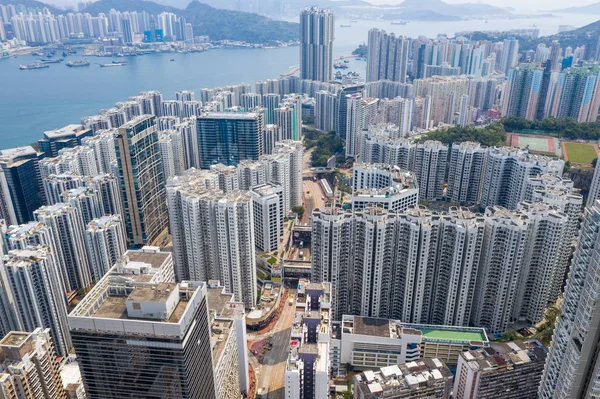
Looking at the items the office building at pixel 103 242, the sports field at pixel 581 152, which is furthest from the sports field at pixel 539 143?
the office building at pixel 103 242

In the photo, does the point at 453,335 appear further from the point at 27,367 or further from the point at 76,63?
the point at 76,63

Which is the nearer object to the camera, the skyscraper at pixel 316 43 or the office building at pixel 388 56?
the skyscraper at pixel 316 43

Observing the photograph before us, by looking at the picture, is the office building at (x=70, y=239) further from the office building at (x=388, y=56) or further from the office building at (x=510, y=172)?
the office building at (x=388, y=56)

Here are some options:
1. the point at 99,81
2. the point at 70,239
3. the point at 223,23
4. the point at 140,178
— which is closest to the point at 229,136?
the point at 140,178

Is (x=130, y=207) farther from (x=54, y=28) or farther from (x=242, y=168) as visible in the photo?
(x=54, y=28)

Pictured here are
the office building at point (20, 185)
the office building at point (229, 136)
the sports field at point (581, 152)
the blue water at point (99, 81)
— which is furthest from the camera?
the blue water at point (99, 81)

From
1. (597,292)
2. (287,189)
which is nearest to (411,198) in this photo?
(287,189)
